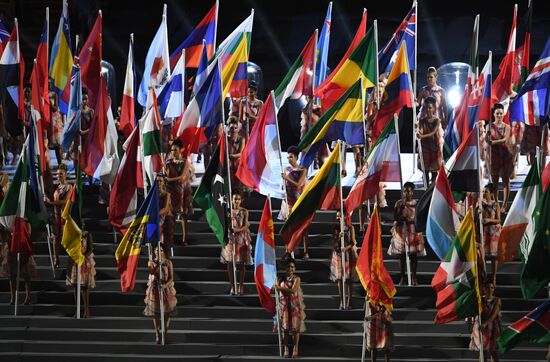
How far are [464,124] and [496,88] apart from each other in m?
2.54

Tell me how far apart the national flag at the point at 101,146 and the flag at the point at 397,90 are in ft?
15.7

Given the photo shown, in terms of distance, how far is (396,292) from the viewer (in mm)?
27844

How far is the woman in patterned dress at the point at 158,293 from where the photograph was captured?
87.7 ft

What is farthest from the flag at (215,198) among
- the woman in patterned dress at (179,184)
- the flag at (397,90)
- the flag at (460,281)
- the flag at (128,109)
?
the flag at (460,281)

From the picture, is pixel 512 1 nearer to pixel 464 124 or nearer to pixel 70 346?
pixel 464 124

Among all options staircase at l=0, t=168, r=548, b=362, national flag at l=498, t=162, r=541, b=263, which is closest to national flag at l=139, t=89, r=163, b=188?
staircase at l=0, t=168, r=548, b=362

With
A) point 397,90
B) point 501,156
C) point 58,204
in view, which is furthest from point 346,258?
point 58,204

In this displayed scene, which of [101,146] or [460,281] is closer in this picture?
[460,281]

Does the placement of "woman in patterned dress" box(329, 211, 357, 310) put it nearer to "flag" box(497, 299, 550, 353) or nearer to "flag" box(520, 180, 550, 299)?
"flag" box(520, 180, 550, 299)

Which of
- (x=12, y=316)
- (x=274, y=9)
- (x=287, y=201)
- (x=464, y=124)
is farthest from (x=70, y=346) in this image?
(x=274, y=9)

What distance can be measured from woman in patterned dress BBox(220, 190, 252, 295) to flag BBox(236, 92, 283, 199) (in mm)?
688

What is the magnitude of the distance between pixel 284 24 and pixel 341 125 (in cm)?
1002

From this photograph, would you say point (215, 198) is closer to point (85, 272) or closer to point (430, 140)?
point (85, 272)

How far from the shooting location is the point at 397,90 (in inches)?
1121
